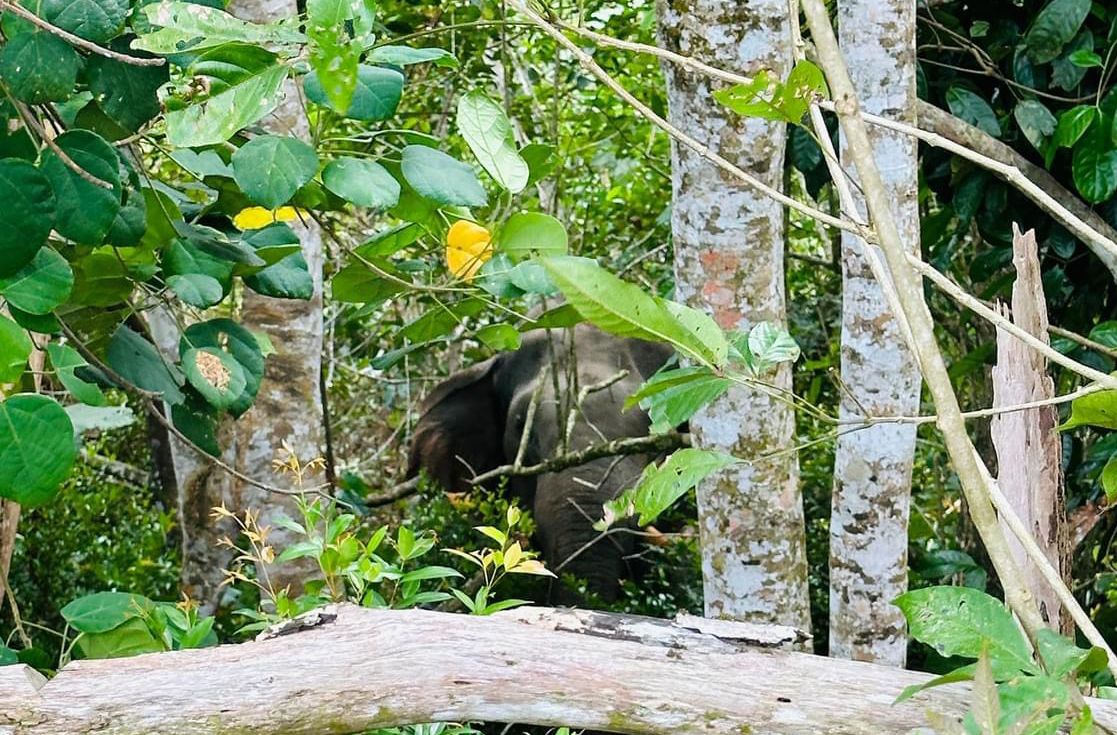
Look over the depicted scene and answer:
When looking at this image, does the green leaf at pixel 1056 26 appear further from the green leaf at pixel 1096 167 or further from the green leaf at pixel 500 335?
the green leaf at pixel 500 335

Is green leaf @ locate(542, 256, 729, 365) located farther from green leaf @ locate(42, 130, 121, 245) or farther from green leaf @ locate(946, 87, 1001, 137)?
green leaf @ locate(946, 87, 1001, 137)

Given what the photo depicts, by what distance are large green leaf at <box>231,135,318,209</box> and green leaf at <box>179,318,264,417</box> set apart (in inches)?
16.6

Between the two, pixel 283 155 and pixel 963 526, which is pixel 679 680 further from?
pixel 963 526

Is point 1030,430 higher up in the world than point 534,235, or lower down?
lower down

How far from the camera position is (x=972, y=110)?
2.85m

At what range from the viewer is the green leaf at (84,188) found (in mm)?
1323

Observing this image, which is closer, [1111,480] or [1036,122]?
[1111,480]

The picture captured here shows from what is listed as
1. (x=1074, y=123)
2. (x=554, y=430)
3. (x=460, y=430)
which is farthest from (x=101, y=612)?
(x=460, y=430)

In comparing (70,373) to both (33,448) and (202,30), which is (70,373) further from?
(202,30)

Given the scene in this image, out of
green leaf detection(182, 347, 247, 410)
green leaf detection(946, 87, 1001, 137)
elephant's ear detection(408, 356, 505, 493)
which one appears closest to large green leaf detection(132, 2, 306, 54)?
green leaf detection(182, 347, 247, 410)

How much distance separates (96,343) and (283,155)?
0.60 m

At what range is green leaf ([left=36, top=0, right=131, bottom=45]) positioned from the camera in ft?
4.04

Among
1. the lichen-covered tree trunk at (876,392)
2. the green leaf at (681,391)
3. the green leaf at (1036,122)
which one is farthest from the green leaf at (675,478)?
the green leaf at (1036,122)

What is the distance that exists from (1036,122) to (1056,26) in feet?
0.66
